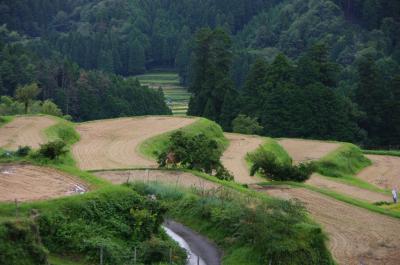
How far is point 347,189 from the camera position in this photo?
3775 cm

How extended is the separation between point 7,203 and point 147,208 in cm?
406

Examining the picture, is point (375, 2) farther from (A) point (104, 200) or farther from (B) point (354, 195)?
(A) point (104, 200)

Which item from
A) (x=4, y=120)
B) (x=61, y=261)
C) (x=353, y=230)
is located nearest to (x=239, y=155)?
(x=4, y=120)

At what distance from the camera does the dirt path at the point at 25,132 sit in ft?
120

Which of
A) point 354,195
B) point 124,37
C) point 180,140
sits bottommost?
point 354,195

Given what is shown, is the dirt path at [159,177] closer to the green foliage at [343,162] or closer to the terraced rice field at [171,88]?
the green foliage at [343,162]

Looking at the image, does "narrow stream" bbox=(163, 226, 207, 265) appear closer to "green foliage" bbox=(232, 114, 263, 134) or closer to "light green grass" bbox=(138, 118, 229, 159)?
"light green grass" bbox=(138, 118, 229, 159)

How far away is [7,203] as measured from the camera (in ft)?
64.2

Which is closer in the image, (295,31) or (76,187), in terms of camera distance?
(76,187)

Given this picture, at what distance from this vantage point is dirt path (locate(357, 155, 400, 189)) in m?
43.0

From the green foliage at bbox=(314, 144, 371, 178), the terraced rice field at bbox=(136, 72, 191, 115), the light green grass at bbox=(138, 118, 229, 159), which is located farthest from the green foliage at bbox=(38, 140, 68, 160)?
the terraced rice field at bbox=(136, 72, 191, 115)

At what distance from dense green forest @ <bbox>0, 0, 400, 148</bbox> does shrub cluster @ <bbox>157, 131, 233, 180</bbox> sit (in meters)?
29.5

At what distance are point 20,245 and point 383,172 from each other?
32.7m

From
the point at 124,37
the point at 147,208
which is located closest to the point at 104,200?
the point at 147,208
